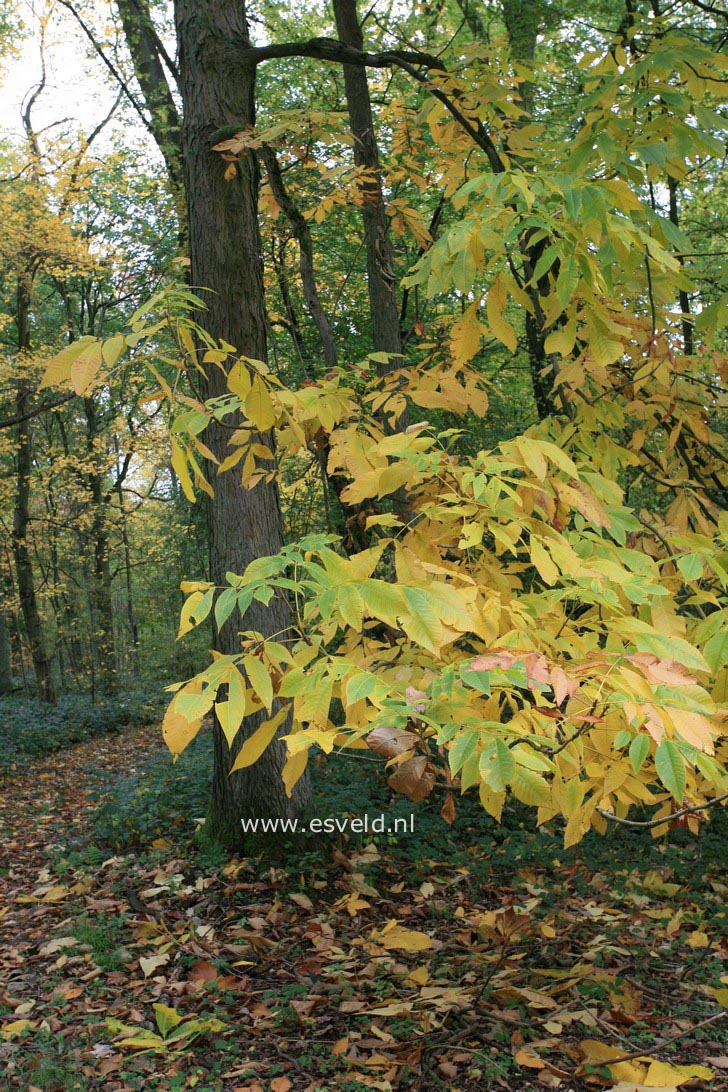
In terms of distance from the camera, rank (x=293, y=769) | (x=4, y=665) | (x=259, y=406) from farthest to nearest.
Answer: (x=4, y=665)
(x=259, y=406)
(x=293, y=769)

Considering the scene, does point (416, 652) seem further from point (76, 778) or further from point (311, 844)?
point (76, 778)

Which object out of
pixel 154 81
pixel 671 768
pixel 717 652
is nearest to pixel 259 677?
pixel 671 768

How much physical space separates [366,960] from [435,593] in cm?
305

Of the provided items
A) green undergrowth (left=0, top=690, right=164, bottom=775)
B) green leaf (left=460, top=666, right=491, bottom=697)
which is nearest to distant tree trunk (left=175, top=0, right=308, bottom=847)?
green leaf (left=460, top=666, right=491, bottom=697)

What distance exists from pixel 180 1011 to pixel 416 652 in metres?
2.46

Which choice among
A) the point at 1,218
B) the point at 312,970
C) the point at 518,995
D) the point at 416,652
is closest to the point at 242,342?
the point at 416,652

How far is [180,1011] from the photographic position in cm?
342

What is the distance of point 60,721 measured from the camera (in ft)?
44.8

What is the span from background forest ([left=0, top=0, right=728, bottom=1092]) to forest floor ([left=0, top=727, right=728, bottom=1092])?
0.07ft

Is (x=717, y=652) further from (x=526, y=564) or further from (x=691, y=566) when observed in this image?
(x=526, y=564)

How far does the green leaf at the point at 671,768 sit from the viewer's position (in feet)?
4.21

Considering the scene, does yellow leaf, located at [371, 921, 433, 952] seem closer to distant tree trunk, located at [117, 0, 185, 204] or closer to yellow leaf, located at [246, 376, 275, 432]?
yellow leaf, located at [246, 376, 275, 432]

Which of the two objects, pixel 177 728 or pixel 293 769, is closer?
pixel 177 728

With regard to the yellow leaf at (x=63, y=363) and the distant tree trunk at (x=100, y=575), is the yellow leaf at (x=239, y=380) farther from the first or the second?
the distant tree trunk at (x=100, y=575)
